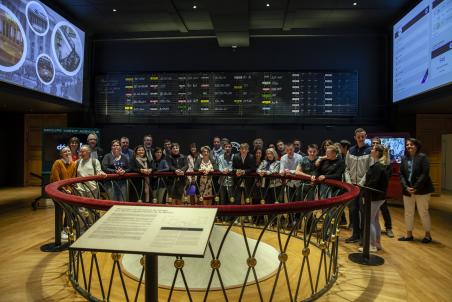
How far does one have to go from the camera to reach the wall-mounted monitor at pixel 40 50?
626 cm

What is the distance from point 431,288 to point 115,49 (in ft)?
31.1

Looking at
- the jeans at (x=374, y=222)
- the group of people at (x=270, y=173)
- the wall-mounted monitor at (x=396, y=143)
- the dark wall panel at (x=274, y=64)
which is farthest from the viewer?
the dark wall panel at (x=274, y=64)

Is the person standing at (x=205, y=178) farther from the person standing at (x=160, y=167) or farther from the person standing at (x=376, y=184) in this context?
the person standing at (x=376, y=184)

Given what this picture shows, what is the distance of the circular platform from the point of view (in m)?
3.16

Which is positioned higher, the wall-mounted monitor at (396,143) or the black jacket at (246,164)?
the wall-mounted monitor at (396,143)

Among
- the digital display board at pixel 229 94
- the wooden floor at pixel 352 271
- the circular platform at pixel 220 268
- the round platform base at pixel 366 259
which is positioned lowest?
the wooden floor at pixel 352 271

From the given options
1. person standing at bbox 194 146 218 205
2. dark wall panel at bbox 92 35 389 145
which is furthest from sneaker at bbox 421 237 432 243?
dark wall panel at bbox 92 35 389 145

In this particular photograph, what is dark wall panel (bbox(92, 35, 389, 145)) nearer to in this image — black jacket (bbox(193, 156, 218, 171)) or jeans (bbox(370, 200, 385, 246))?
black jacket (bbox(193, 156, 218, 171))

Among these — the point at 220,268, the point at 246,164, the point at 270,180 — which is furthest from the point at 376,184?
the point at 220,268

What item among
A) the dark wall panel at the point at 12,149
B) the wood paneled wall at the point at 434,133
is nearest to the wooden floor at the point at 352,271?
the wood paneled wall at the point at 434,133

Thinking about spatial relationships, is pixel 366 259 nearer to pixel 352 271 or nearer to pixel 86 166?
pixel 352 271

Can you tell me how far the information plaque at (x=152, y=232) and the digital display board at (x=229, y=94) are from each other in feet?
23.7


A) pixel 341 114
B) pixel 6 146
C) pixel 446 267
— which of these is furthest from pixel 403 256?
pixel 6 146

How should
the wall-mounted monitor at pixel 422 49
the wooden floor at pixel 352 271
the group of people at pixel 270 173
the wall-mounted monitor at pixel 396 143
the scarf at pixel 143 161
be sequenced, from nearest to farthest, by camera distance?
1. the wooden floor at pixel 352 271
2. the group of people at pixel 270 173
3. the scarf at pixel 143 161
4. the wall-mounted monitor at pixel 422 49
5. the wall-mounted monitor at pixel 396 143
